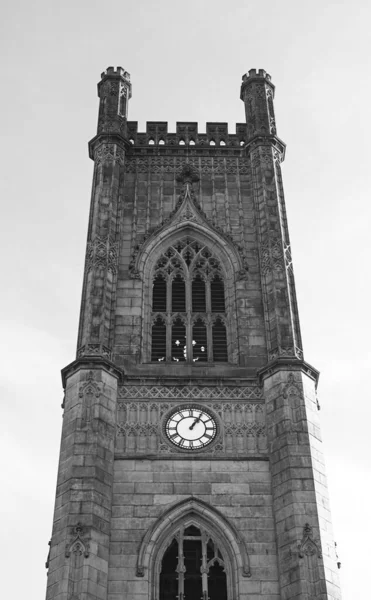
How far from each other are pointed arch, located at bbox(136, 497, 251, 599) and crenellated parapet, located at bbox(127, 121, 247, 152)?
56.5 feet

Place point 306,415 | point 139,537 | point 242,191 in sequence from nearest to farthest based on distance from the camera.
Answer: point 139,537, point 306,415, point 242,191

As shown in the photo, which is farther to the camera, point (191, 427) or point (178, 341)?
point (178, 341)

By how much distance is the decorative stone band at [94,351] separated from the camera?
96.1 ft

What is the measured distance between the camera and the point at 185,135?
3919 cm

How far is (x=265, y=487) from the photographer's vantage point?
27.1 metres

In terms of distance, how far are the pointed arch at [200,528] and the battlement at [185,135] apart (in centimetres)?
1762

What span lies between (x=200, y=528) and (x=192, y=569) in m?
1.26

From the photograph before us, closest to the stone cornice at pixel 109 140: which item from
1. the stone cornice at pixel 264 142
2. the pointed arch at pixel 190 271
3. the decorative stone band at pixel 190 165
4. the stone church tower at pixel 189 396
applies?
Result: the stone church tower at pixel 189 396

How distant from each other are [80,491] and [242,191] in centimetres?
1550

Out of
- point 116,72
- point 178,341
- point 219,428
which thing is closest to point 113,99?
point 116,72

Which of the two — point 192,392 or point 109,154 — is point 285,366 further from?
point 109,154

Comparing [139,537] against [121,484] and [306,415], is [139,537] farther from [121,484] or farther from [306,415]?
[306,415]

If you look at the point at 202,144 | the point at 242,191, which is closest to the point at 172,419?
the point at 242,191

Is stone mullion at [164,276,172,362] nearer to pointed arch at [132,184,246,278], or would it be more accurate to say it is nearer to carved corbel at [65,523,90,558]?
pointed arch at [132,184,246,278]
